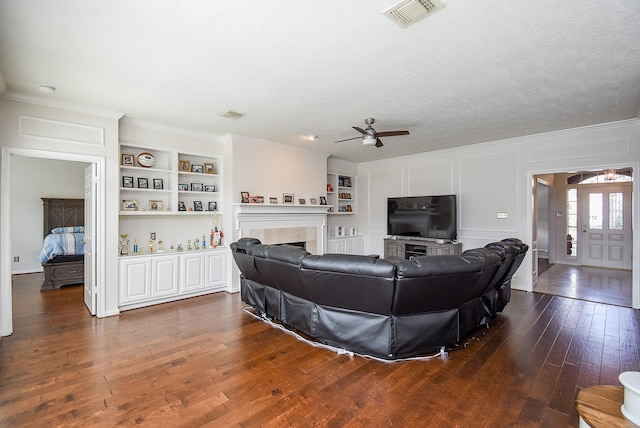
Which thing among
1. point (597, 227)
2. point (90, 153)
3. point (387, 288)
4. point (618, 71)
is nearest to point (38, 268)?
point (90, 153)

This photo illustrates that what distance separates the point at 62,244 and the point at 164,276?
2.78 m

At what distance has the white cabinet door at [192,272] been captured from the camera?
4777 mm

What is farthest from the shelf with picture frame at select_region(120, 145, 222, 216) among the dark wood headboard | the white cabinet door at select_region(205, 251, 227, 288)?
the dark wood headboard

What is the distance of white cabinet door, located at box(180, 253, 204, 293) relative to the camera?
Answer: 15.7ft

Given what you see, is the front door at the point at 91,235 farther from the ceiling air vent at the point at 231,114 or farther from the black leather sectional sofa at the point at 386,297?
the black leather sectional sofa at the point at 386,297

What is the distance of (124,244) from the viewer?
14.7ft

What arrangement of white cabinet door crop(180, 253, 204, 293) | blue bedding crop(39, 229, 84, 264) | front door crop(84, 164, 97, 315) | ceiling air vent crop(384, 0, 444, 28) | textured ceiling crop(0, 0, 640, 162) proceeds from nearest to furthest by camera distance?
ceiling air vent crop(384, 0, 444, 28) → textured ceiling crop(0, 0, 640, 162) → front door crop(84, 164, 97, 315) → white cabinet door crop(180, 253, 204, 293) → blue bedding crop(39, 229, 84, 264)

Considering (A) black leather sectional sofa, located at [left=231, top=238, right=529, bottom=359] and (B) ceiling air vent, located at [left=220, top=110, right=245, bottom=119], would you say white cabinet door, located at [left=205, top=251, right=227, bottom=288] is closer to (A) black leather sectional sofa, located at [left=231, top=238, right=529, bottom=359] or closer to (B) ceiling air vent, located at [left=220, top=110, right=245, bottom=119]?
(A) black leather sectional sofa, located at [left=231, top=238, right=529, bottom=359]

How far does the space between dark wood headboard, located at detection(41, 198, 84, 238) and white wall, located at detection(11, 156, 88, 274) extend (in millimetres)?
169

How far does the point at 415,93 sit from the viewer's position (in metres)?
3.44

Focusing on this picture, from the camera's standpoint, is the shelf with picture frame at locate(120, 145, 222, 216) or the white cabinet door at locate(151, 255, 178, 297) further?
the shelf with picture frame at locate(120, 145, 222, 216)

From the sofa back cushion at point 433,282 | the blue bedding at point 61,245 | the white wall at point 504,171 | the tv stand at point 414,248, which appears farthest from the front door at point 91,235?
the white wall at point 504,171

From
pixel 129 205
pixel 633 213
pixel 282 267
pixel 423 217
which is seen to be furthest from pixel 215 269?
pixel 633 213

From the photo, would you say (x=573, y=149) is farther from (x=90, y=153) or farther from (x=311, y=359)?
(x=90, y=153)
